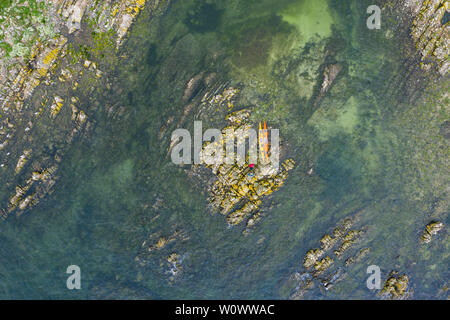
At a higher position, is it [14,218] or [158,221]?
[14,218]

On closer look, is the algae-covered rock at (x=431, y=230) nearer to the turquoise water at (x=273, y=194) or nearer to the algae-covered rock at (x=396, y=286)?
the turquoise water at (x=273, y=194)

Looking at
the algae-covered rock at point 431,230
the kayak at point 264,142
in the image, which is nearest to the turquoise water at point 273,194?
the algae-covered rock at point 431,230

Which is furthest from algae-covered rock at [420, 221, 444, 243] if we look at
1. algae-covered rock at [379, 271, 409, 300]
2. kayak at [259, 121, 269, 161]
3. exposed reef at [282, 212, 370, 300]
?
kayak at [259, 121, 269, 161]

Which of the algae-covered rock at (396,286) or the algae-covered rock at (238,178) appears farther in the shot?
the algae-covered rock at (396,286)

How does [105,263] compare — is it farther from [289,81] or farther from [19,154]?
[289,81]

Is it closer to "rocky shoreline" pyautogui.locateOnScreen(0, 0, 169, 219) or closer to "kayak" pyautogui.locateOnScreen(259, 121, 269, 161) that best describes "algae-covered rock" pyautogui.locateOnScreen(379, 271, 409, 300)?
"kayak" pyautogui.locateOnScreen(259, 121, 269, 161)

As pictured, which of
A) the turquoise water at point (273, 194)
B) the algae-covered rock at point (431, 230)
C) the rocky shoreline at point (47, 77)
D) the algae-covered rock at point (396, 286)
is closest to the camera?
the turquoise water at point (273, 194)

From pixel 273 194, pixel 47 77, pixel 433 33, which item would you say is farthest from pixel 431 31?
pixel 47 77
